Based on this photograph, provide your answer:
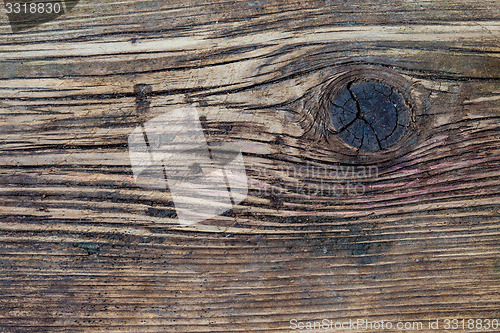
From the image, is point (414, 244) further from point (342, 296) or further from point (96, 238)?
point (96, 238)

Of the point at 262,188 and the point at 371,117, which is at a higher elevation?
the point at 371,117

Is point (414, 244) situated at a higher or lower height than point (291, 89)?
lower

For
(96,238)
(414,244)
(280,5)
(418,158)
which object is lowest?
(414,244)

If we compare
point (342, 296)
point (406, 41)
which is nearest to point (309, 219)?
point (342, 296)
